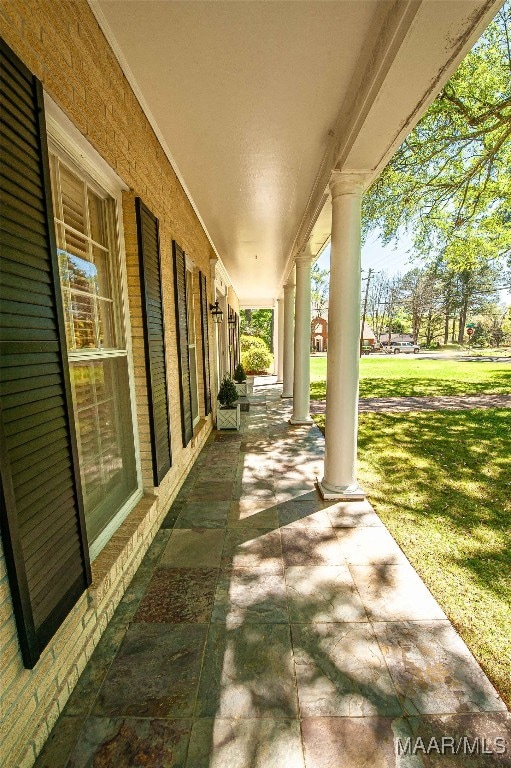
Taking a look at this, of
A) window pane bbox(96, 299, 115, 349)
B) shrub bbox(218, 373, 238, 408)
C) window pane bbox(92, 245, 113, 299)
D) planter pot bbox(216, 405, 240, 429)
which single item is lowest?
planter pot bbox(216, 405, 240, 429)

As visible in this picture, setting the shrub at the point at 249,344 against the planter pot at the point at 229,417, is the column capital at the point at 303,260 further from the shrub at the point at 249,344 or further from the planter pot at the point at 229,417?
the shrub at the point at 249,344

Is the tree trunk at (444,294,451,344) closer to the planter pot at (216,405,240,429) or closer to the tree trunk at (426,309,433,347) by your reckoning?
the tree trunk at (426,309,433,347)

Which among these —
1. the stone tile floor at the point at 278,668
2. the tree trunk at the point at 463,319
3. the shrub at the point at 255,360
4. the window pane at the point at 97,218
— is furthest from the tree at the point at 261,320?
the tree trunk at the point at 463,319

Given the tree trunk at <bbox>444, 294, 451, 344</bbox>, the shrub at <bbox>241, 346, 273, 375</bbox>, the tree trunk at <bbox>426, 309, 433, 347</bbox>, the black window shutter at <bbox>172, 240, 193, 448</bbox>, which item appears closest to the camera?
the black window shutter at <bbox>172, 240, 193, 448</bbox>

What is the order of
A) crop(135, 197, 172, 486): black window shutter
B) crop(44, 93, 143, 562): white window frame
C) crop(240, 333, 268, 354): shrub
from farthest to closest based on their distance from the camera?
1. crop(240, 333, 268, 354): shrub
2. crop(135, 197, 172, 486): black window shutter
3. crop(44, 93, 143, 562): white window frame

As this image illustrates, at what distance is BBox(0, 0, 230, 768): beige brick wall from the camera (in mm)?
1307

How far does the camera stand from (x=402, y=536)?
298cm

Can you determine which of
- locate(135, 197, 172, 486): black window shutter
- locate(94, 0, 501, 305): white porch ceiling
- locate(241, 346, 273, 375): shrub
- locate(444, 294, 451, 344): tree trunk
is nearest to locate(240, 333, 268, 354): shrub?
locate(241, 346, 273, 375): shrub

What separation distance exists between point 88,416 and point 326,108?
2.87 metres

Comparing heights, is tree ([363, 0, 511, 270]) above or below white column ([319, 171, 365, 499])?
above

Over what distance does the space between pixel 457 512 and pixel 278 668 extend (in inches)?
102

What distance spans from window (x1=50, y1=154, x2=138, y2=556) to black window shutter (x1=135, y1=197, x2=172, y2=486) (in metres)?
0.17

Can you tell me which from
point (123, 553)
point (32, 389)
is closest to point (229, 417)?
point (123, 553)

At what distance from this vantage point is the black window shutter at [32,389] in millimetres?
1224
